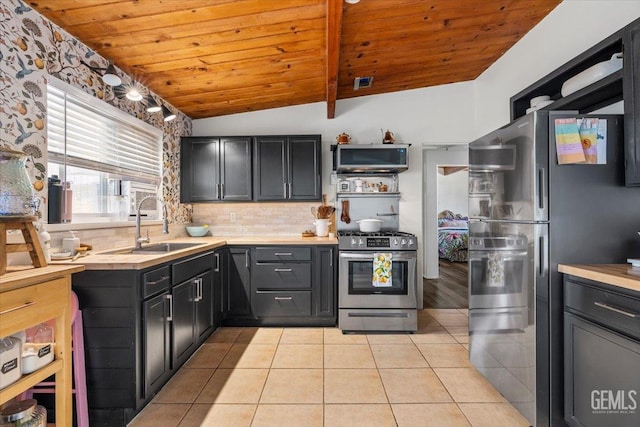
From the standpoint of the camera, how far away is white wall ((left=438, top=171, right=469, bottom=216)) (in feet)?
28.9

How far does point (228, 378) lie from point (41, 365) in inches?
48.5

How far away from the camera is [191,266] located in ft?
8.54

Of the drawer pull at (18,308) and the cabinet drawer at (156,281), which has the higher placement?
the drawer pull at (18,308)

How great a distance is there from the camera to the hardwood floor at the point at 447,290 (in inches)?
165

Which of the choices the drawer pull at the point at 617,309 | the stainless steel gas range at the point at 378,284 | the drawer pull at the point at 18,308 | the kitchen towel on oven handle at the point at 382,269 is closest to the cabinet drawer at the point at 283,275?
the stainless steel gas range at the point at 378,284

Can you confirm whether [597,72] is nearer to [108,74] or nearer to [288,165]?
[288,165]

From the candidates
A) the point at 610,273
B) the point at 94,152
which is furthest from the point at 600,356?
the point at 94,152

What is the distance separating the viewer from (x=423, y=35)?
2836 mm

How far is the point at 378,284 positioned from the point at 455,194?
6.58 m

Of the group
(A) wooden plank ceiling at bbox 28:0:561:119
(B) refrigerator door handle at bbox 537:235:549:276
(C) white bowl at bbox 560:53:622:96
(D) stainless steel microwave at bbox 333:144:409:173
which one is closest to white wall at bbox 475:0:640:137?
(A) wooden plank ceiling at bbox 28:0:561:119

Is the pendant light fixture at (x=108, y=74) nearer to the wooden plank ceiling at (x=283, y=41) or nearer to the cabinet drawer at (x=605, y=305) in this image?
the wooden plank ceiling at (x=283, y=41)

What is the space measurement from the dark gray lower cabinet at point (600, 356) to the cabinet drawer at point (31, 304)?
2425 millimetres

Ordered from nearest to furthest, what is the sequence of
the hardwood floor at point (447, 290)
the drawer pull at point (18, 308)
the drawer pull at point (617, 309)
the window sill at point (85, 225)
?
the drawer pull at point (18, 308) → the drawer pull at point (617, 309) → the window sill at point (85, 225) → the hardwood floor at point (447, 290)

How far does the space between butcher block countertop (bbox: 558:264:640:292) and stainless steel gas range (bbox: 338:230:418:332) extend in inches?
62.9
